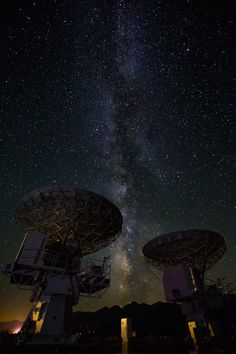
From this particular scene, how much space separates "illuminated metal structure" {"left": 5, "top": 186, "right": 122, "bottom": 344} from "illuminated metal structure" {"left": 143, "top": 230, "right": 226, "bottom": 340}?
7606mm

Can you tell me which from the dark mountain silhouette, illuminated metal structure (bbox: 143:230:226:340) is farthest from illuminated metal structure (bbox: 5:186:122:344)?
the dark mountain silhouette

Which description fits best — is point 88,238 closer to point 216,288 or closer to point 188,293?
point 188,293

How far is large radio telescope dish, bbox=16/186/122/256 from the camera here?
19953mm

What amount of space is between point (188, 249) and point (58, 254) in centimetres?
1544

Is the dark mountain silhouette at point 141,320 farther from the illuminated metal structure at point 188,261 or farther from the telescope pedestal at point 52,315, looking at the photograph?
the telescope pedestal at point 52,315

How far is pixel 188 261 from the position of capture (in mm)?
29062

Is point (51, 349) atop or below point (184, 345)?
below

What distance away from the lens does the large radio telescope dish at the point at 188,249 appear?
87.5 ft

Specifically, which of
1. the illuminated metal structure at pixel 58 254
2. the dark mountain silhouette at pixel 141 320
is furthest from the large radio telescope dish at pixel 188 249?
the dark mountain silhouette at pixel 141 320

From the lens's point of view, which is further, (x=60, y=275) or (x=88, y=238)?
(x=88, y=238)

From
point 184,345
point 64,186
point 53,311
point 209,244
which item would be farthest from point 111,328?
point 64,186

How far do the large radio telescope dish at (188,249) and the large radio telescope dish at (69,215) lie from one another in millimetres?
7289

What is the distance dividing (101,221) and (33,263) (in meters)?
6.59

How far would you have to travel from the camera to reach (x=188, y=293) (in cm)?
2541
